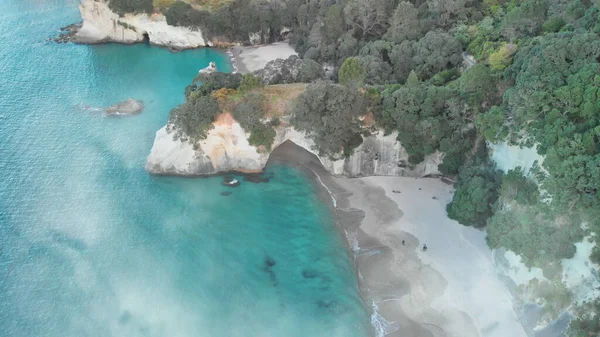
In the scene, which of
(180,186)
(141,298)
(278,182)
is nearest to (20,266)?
(141,298)

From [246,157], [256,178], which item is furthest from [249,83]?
[256,178]

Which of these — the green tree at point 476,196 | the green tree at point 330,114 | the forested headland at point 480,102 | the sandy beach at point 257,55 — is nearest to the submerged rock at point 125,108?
the forested headland at point 480,102

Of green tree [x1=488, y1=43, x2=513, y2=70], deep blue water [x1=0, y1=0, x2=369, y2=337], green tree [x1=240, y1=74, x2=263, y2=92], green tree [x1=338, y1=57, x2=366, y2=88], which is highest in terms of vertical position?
green tree [x1=488, y1=43, x2=513, y2=70]

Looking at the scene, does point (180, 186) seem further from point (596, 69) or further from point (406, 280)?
point (596, 69)

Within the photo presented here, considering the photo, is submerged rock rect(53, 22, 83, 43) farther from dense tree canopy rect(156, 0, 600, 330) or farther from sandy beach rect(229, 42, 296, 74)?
dense tree canopy rect(156, 0, 600, 330)

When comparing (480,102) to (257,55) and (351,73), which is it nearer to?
(351,73)

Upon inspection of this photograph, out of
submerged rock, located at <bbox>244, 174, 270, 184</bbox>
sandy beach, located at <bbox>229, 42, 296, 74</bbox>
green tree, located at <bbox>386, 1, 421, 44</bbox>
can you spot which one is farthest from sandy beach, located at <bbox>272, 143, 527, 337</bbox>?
sandy beach, located at <bbox>229, 42, 296, 74</bbox>
